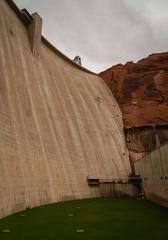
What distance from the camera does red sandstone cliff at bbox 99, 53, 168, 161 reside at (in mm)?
20734

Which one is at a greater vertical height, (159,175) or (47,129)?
(47,129)

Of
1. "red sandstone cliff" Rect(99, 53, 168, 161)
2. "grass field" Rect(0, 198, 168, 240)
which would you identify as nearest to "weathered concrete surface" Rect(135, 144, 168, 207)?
"grass field" Rect(0, 198, 168, 240)

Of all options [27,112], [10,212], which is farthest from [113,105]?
[10,212]

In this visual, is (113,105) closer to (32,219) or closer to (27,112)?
(27,112)

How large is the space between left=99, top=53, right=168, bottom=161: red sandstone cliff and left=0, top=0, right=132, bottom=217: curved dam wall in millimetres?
1170

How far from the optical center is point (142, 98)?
24469mm

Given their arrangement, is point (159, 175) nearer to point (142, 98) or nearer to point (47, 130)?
point (47, 130)

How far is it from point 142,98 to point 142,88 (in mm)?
1217

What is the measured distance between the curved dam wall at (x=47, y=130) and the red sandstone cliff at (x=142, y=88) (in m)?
2.28

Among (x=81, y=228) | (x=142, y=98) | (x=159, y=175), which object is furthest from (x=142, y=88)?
(x=81, y=228)

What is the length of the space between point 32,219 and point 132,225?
2229 millimetres

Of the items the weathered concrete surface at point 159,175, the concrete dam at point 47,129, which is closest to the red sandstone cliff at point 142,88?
the concrete dam at point 47,129

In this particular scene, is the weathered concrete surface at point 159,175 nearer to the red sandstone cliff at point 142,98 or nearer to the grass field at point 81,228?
the grass field at point 81,228

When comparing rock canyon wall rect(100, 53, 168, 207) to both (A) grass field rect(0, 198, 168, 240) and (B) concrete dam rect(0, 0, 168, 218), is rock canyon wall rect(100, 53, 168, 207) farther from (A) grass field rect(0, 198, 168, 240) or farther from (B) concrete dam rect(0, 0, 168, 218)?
(A) grass field rect(0, 198, 168, 240)
